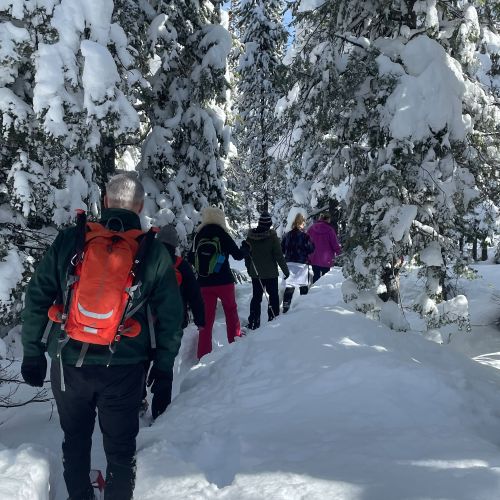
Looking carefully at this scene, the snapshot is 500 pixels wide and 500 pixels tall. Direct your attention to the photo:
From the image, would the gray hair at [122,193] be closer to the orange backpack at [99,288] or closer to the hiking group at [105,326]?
the hiking group at [105,326]

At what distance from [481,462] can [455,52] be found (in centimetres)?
559

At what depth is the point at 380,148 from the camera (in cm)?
661

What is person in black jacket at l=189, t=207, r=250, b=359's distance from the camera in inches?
260

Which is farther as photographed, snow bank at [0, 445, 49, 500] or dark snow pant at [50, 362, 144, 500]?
dark snow pant at [50, 362, 144, 500]

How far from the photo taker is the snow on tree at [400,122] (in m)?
6.13

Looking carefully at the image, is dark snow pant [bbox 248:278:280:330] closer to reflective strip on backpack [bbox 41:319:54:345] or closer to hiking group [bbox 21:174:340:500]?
hiking group [bbox 21:174:340:500]

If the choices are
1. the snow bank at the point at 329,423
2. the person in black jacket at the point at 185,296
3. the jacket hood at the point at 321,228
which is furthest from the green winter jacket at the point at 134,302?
the jacket hood at the point at 321,228

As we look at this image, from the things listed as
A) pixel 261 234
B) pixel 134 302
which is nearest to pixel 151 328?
pixel 134 302

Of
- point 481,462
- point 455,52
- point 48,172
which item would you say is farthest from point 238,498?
point 455,52

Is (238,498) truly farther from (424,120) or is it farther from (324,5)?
(324,5)

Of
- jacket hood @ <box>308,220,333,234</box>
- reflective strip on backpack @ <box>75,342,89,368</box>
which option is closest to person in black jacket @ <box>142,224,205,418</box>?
reflective strip on backpack @ <box>75,342,89,368</box>

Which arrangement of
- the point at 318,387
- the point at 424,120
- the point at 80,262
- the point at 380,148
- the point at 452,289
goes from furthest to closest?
the point at 452,289 → the point at 380,148 → the point at 424,120 → the point at 318,387 → the point at 80,262

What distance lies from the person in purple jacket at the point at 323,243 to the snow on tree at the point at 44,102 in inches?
294

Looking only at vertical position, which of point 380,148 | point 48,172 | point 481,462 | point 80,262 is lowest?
point 481,462
